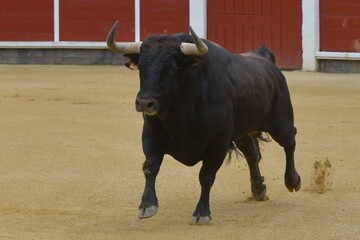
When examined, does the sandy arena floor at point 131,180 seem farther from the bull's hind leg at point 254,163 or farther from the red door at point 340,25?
the red door at point 340,25

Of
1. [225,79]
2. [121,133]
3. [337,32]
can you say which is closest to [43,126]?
[121,133]

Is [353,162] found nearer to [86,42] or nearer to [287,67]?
[287,67]

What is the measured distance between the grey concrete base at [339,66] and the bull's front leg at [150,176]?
10.1m

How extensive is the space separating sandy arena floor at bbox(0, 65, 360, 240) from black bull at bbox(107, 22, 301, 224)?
0.29m

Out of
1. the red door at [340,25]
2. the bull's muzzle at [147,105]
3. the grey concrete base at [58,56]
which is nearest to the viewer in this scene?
the bull's muzzle at [147,105]

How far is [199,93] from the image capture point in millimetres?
5859

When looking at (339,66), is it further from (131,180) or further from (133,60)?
(133,60)

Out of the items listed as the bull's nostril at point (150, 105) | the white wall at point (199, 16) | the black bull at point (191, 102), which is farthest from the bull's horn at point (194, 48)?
the white wall at point (199, 16)

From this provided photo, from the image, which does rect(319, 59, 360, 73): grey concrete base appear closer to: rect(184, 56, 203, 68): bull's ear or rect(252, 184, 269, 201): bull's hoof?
rect(252, 184, 269, 201): bull's hoof

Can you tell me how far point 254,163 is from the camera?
22.3ft

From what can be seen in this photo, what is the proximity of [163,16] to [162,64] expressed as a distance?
38.8 ft

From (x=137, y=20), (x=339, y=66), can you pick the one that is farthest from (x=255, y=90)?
(x=137, y=20)

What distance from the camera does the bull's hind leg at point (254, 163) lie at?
22.0 ft

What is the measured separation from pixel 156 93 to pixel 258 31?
1120 centimetres
